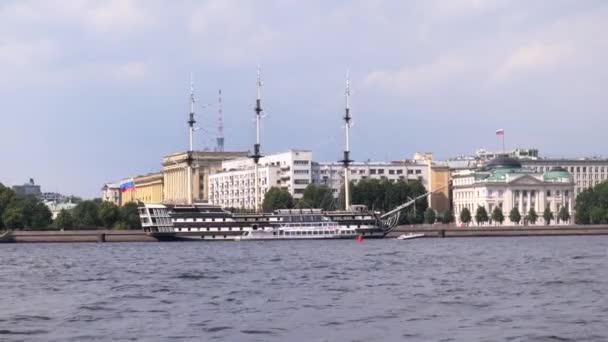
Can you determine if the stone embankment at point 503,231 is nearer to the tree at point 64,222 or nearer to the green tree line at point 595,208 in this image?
the green tree line at point 595,208

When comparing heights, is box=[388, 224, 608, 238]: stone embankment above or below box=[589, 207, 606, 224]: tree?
below

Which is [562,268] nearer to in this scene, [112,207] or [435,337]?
[435,337]

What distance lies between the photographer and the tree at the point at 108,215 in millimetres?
178625

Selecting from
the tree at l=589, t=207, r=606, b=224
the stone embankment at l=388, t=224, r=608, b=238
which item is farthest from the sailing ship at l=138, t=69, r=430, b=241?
the tree at l=589, t=207, r=606, b=224

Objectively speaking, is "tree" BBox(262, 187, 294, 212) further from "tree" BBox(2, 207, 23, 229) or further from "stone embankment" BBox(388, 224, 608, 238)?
"tree" BBox(2, 207, 23, 229)

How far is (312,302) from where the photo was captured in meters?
48.2

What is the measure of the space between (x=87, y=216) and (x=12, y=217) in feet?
64.2

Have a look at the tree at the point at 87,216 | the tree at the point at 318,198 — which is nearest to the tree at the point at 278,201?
the tree at the point at 318,198

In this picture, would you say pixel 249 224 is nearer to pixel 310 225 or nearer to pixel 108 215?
pixel 310 225

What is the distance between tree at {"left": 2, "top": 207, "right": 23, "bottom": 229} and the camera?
6491 inches

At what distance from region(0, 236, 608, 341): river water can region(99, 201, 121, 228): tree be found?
330 feet

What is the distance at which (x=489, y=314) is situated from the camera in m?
42.5

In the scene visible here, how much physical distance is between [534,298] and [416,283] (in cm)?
1006

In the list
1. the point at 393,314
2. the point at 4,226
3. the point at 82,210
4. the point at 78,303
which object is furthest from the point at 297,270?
the point at 82,210
